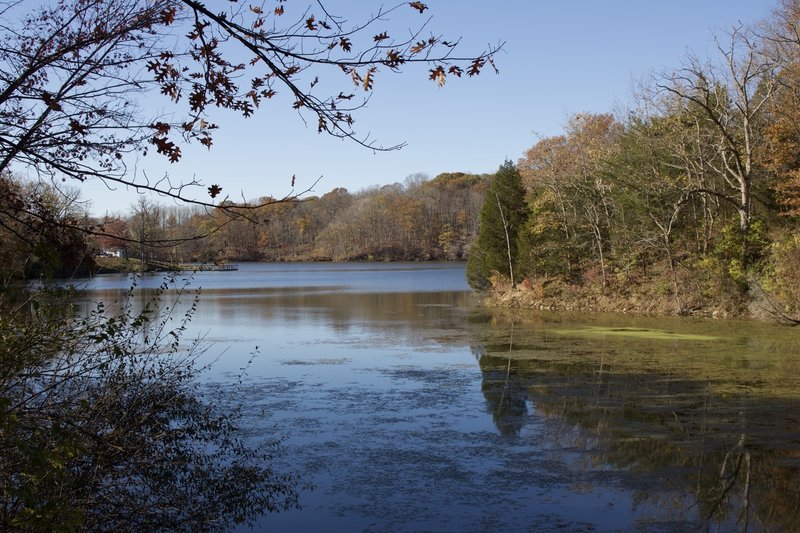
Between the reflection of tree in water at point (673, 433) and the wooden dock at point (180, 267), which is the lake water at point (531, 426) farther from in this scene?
the wooden dock at point (180, 267)

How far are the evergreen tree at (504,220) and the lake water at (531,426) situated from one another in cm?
1430

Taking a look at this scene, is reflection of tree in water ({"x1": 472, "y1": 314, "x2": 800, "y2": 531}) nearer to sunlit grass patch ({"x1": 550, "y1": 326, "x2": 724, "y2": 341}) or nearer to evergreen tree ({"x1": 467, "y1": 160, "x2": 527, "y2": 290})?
sunlit grass patch ({"x1": 550, "y1": 326, "x2": 724, "y2": 341})

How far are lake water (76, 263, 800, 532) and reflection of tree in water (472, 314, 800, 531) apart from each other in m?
0.03

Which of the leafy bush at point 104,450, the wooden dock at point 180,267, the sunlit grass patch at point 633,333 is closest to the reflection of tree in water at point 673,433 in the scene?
the leafy bush at point 104,450

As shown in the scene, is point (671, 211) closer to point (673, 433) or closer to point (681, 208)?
point (681, 208)

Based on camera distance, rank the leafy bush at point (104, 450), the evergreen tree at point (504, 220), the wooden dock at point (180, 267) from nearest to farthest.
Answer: the leafy bush at point (104, 450), the wooden dock at point (180, 267), the evergreen tree at point (504, 220)

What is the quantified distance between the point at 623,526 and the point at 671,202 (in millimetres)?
23790

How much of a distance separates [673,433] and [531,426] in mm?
1855

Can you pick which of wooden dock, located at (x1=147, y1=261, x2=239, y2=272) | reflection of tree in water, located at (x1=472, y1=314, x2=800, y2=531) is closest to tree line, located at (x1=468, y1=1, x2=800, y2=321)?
reflection of tree in water, located at (x1=472, y1=314, x2=800, y2=531)

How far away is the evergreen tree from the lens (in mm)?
35094

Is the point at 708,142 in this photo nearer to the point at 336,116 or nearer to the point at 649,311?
the point at 649,311

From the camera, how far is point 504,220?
3472 cm

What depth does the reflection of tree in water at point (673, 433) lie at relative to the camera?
706 cm

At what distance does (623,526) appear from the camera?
6.59 meters
